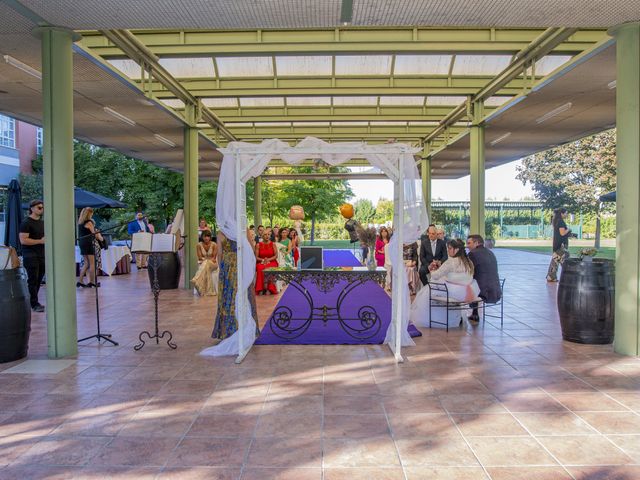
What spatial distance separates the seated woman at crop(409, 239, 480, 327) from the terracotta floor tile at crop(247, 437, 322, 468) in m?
→ 3.98

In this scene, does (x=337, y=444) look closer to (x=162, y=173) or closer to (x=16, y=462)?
(x=16, y=462)

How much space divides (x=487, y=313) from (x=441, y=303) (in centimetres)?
143

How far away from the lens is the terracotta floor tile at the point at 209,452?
2.97 meters

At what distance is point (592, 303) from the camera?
5.79m

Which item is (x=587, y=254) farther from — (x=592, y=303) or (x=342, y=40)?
(x=342, y=40)

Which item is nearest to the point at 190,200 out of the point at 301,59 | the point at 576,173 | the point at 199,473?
the point at 301,59

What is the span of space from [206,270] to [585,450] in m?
7.98

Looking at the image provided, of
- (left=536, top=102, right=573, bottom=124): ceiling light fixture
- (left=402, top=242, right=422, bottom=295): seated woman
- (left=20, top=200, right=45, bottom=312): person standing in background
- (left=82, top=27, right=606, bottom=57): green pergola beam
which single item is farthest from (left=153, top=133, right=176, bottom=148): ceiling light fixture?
(left=536, top=102, right=573, bottom=124): ceiling light fixture

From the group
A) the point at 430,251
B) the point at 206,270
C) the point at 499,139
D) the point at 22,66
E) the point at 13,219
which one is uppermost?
the point at 499,139

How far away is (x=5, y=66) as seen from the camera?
651 cm

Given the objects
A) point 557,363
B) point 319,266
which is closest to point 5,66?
point 319,266

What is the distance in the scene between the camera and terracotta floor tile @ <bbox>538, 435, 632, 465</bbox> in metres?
2.96

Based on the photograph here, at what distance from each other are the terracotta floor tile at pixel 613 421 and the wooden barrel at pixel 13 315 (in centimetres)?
512

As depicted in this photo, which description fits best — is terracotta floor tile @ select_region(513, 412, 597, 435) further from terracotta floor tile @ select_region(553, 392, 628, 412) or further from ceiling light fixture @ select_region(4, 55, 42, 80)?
ceiling light fixture @ select_region(4, 55, 42, 80)
